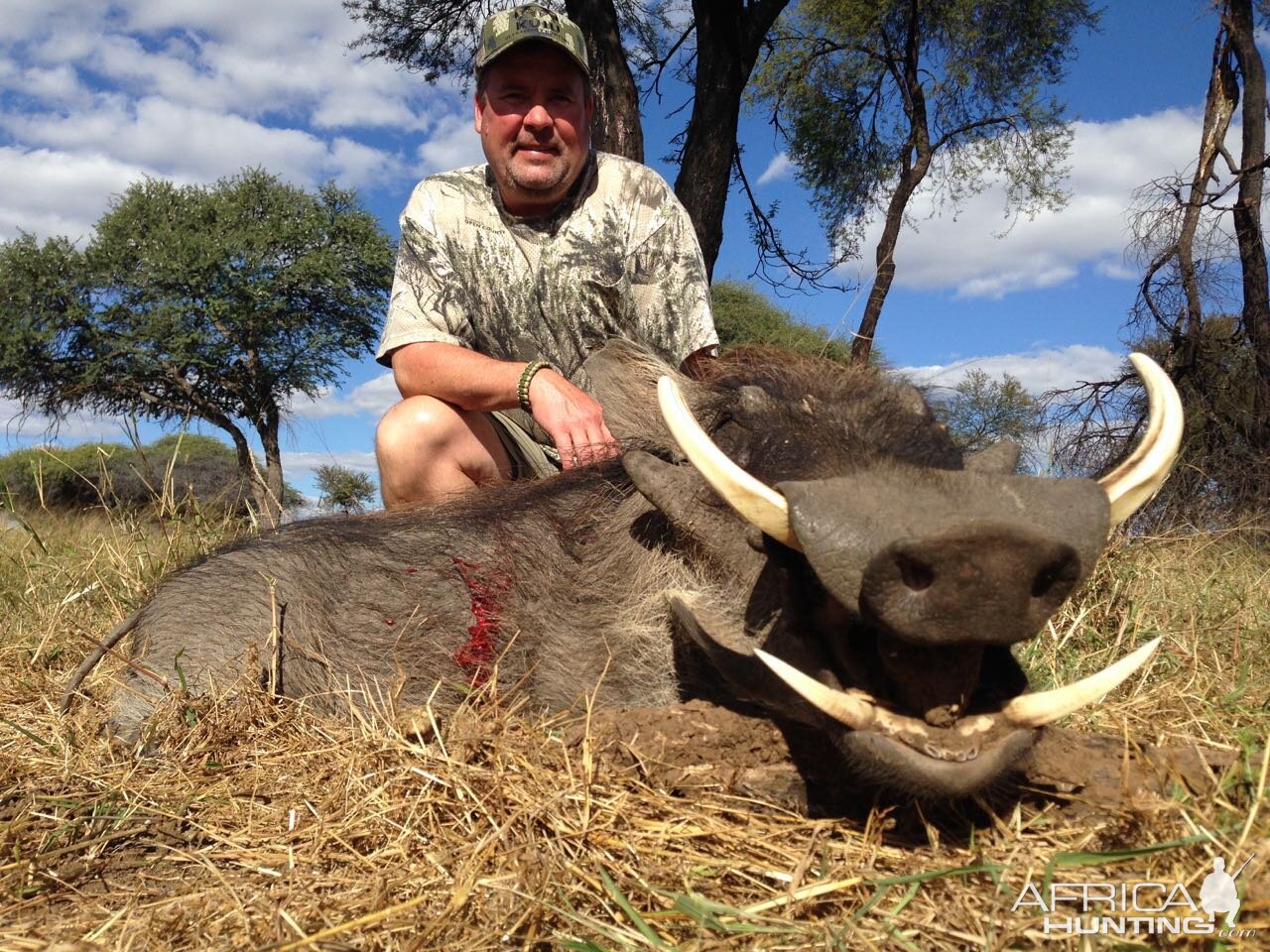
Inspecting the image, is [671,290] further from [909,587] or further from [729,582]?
[909,587]

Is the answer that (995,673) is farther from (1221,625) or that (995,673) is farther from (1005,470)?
(1221,625)

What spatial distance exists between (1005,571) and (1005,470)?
0.87 m

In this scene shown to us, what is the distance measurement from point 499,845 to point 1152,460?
4.59 feet

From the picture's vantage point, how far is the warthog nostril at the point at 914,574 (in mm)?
1393

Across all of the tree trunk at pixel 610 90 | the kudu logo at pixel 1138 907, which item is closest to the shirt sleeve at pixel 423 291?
the tree trunk at pixel 610 90

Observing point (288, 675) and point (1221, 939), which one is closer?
point (1221, 939)

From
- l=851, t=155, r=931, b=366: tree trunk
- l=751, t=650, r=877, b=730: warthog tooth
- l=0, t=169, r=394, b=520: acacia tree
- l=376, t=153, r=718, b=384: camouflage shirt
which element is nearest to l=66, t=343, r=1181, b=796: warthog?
l=751, t=650, r=877, b=730: warthog tooth

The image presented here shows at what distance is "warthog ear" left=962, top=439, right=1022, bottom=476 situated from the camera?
2.16m

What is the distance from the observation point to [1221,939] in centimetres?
123

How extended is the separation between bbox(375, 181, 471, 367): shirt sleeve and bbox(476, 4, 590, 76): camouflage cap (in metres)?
0.65

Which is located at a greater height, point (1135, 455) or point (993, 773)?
point (1135, 455)

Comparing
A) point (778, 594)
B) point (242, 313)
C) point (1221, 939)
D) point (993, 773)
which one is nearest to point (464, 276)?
point (778, 594)

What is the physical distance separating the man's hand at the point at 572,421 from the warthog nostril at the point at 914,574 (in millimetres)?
1522

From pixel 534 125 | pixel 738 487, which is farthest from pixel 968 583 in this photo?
pixel 534 125
